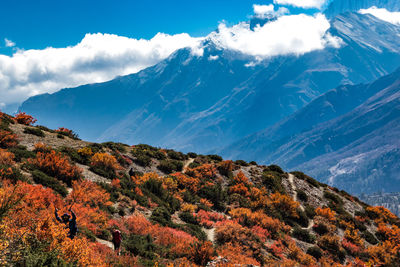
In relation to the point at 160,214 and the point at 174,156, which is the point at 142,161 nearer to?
the point at 174,156

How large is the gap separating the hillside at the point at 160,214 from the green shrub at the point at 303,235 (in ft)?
0.28

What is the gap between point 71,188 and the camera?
16672 mm

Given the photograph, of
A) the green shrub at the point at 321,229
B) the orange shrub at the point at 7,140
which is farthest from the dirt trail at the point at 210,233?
the orange shrub at the point at 7,140

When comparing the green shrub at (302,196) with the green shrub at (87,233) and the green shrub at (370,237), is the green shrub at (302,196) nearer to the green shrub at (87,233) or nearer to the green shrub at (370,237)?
the green shrub at (370,237)

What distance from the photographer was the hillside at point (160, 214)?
9.03 metres

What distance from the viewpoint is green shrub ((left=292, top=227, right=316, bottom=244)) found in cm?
2201

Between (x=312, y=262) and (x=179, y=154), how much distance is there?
22943 mm

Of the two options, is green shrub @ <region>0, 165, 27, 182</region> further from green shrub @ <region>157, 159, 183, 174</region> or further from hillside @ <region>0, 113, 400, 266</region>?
green shrub @ <region>157, 159, 183, 174</region>

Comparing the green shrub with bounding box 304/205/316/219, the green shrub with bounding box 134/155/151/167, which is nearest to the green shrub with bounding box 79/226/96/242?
the green shrub with bounding box 134/155/151/167

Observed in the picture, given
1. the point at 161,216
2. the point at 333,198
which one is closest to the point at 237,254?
the point at 161,216

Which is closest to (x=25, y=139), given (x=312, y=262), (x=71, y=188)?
(x=71, y=188)

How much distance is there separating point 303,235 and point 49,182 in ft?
65.0

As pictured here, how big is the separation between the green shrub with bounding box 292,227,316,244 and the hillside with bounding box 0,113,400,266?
85 millimetres

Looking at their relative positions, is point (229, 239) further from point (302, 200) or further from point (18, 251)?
point (302, 200)
